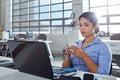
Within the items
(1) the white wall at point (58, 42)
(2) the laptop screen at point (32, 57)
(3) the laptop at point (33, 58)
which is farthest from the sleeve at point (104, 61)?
(1) the white wall at point (58, 42)

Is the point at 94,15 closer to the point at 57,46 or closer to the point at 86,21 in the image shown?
the point at 86,21

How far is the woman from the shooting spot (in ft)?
4.75

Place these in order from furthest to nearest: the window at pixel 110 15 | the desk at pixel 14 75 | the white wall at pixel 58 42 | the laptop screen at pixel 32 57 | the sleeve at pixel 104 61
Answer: the white wall at pixel 58 42, the window at pixel 110 15, the sleeve at pixel 104 61, the desk at pixel 14 75, the laptop screen at pixel 32 57

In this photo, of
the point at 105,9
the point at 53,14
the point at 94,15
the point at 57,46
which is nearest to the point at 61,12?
the point at 53,14

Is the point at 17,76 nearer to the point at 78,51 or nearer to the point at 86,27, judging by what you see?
the point at 78,51

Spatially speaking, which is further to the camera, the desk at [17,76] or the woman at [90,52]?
the woman at [90,52]

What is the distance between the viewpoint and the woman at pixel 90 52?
145 centimetres

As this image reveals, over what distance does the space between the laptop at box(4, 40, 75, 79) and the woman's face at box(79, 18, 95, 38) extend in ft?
1.52

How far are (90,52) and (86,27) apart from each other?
206 mm

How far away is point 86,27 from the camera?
154 cm

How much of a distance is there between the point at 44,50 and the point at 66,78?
0.21 metres

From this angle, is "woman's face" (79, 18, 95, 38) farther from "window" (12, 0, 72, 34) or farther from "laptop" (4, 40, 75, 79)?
"window" (12, 0, 72, 34)

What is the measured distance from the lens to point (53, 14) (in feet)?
27.3

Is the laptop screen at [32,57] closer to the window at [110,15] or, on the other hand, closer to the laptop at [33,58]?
the laptop at [33,58]
